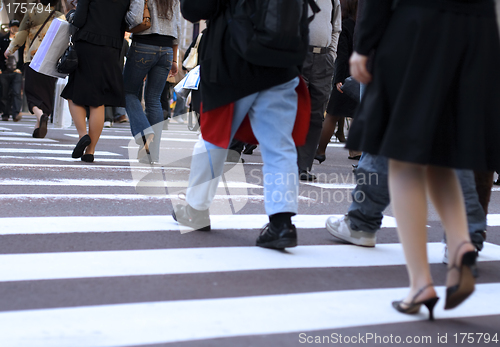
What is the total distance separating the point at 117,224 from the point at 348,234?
1.35m

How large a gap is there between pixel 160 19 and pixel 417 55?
459cm

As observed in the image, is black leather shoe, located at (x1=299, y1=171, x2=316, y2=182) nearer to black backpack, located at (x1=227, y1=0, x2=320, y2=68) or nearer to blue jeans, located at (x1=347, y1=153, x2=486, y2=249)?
blue jeans, located at (x1=347, y1=153, x2=486, y2=249)

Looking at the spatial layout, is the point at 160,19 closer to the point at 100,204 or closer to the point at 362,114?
the point at 100,204

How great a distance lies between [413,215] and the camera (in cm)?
229

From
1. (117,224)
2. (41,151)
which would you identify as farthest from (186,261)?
(41,151)

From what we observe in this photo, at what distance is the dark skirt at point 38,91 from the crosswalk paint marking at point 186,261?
6807 millimetres

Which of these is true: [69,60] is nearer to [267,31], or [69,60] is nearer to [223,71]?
[223,71]

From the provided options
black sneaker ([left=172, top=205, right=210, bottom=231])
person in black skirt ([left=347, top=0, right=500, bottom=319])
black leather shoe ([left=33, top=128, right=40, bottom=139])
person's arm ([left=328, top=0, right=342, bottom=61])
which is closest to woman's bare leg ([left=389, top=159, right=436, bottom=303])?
person in black skirt ([left=347, top=0, right=500, bottom=319])

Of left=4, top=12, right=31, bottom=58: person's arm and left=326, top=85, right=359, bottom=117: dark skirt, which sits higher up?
left=4, top=12, right=31, bottom=58: person's arm

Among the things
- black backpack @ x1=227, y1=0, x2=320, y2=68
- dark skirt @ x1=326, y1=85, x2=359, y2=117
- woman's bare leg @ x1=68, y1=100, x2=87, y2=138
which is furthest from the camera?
dark skirt @ x1=326, y1=85, x2=359, y2=117

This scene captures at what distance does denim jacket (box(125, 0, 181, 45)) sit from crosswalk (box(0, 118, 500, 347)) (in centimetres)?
233

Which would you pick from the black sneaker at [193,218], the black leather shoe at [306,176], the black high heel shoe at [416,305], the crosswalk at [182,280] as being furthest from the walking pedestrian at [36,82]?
the black high heel shoe at [416,305]

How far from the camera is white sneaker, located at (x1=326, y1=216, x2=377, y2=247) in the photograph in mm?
3512

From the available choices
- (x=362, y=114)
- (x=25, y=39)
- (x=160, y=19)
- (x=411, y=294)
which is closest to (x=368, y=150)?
(x=362, y=114)
